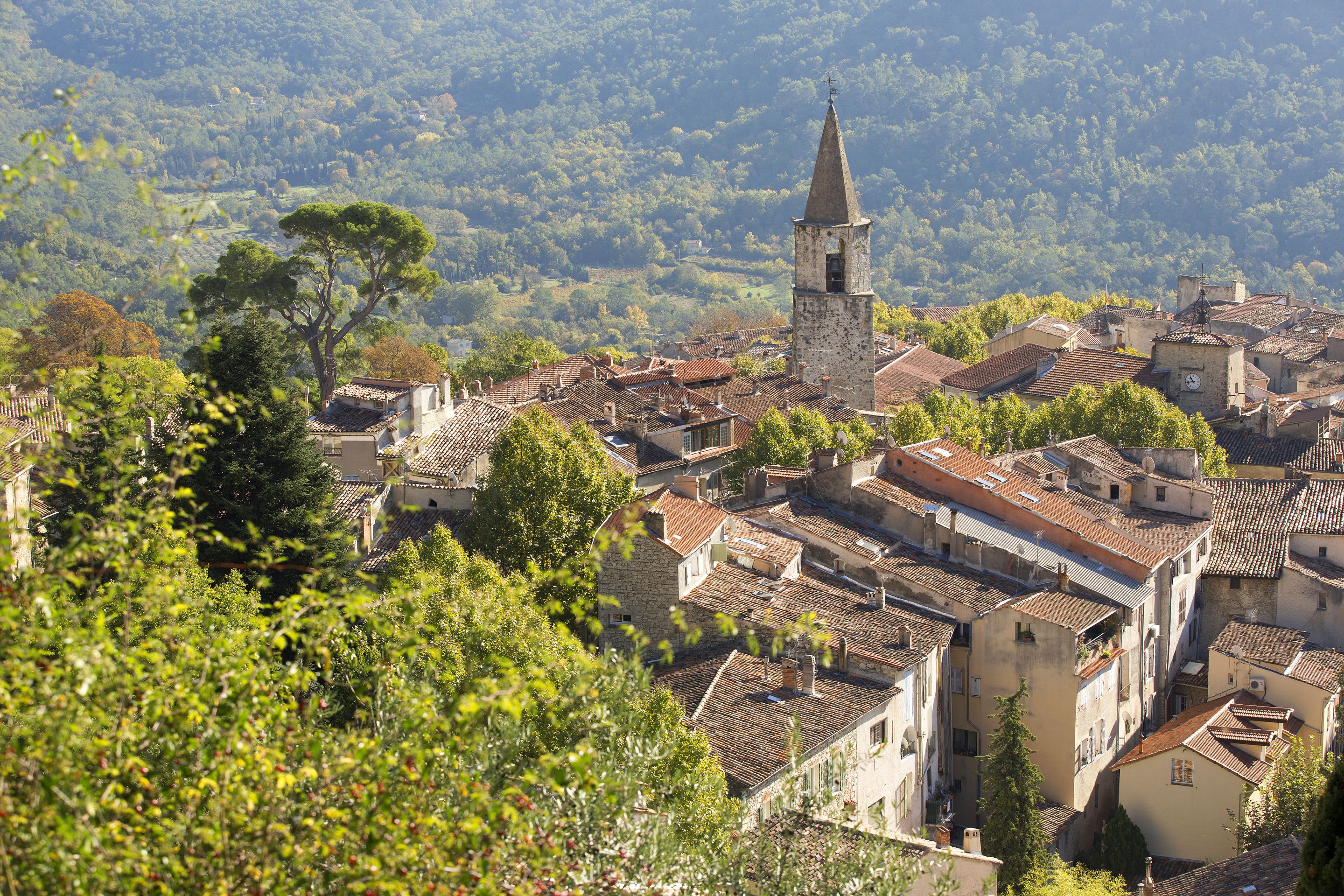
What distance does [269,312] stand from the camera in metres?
64.7

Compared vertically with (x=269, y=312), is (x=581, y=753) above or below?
above

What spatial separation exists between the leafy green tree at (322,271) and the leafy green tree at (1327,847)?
47.9 metres

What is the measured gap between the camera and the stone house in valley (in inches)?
1275

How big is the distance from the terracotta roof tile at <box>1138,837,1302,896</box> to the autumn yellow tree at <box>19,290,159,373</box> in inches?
1740

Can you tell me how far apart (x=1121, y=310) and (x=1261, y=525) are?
62.4 meters

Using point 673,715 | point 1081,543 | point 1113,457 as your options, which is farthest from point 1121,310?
point 673,715

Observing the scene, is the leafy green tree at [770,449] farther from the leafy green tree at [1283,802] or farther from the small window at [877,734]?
the leafy green tree at [1283,802]

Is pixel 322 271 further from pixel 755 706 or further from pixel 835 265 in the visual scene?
pixel 755 706

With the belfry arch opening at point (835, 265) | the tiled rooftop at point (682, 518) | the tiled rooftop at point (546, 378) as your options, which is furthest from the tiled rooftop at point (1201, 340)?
the tiled rooftop at point (682, 518)

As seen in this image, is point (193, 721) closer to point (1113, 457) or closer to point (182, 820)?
point (182, 820)

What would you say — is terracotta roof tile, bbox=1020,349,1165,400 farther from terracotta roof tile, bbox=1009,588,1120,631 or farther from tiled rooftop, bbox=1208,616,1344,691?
terracotta roof tile, bbox=1009,588,1120,631

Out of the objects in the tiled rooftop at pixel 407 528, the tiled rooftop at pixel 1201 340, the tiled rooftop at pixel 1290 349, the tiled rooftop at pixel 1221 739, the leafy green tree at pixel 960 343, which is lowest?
the leafy green tree at pixel 960 343

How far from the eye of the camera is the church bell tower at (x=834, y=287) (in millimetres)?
63594

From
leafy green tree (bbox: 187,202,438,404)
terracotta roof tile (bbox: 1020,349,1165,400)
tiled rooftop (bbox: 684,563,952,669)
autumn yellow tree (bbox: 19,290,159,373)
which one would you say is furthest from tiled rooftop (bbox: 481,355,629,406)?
tiled rooftop (bbox: 684,563,952,669)
